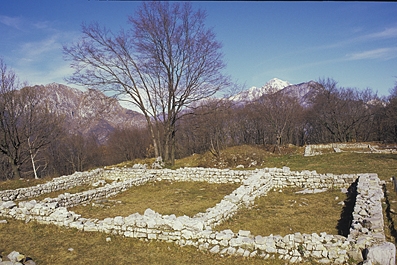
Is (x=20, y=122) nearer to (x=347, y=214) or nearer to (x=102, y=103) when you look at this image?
(x=102, y=103)

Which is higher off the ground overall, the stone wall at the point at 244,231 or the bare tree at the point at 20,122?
the bare tree at the point at 20,122

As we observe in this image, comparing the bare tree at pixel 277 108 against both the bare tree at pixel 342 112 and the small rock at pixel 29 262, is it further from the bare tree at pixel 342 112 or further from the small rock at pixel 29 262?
the small rock at pixel 29 262

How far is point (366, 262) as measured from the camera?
5.49 meters

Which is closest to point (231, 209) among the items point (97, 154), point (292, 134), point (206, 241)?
point (206, 241)

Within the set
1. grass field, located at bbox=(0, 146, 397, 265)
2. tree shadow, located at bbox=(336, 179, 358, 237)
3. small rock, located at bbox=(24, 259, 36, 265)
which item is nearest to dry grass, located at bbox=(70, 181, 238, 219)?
grass field, located at bbox=(0, 146, 397, 265)

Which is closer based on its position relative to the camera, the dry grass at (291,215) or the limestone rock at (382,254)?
the limestone rock at (382,254)

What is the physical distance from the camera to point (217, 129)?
95.3 ft

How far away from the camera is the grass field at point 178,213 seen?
697 centimetres

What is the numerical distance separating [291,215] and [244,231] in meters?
3.17

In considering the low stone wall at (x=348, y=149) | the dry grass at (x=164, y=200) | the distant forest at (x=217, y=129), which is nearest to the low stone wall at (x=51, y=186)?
the dry grass at (x=164, y=200)

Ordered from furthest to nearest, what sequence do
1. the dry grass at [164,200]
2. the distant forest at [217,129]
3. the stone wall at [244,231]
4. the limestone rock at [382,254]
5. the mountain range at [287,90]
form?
the mountain range at [287,90] < the distant forest at [217,129] < the dry grass at [164,200] < the stone wall at [244,231] < the limestone rock at [382,254]

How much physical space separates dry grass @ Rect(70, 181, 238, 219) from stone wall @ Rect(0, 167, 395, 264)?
1.18 meters

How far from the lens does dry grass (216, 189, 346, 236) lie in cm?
826

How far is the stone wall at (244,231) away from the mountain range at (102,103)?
27.3 ft
